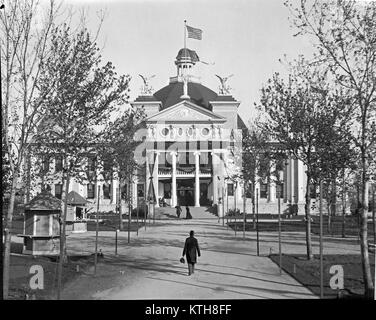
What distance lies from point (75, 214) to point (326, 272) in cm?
1814

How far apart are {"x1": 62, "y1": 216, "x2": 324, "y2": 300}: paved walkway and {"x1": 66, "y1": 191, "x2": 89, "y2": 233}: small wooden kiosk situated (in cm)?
239

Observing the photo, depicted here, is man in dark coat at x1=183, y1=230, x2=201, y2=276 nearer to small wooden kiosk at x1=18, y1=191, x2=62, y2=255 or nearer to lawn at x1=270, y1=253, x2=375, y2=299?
lawn at x1=270, y1=253, x2=375, y2=299

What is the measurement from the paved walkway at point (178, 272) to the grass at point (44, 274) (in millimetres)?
383

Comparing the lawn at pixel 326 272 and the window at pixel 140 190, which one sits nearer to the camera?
the lawn at pixel 326 272

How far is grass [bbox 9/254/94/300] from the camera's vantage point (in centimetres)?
999

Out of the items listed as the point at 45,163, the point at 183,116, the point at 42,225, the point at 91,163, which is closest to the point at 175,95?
the point at 183,116

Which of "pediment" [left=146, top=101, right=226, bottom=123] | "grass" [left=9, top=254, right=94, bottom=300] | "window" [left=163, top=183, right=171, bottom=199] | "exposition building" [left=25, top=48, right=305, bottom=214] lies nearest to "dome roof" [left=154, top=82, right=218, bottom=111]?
"exposition building" [left=25, top=48, right=305, bottom=214]

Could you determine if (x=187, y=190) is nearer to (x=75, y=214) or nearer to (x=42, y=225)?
(x=75, y=214)

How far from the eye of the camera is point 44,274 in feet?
41.8

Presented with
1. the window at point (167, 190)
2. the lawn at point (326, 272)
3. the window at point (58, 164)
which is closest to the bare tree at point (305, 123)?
the lawn at point (326, 272)

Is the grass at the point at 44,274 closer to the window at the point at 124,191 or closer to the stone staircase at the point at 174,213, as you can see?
the window at the point at 124,191

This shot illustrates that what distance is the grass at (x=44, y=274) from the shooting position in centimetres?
999

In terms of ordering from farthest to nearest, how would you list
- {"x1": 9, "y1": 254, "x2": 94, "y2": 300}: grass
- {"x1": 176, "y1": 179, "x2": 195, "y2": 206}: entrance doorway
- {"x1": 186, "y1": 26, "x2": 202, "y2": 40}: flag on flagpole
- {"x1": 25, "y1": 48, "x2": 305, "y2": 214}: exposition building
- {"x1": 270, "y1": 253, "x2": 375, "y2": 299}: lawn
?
1. {"x1": 176, "y1": 179, "x2": 195, "y2": 206}: entrance doorway
2. {"x1": 25, "y1": 48, "x2": 305, "y2": 214}: exposition building
3. {"x1": 270, "y1": 253, "x2": 375, "y2": 299}: lawn
4. {"x1": 9, "y1": 254, "x2": 94, "y2": 300}: grass
5. {"x1": 186, "y1": 26, "x2": 202, "y2": 40}: flag on flagpole

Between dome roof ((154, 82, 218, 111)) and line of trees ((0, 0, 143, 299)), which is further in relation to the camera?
dome roof ((154, 82, 218, 111))
